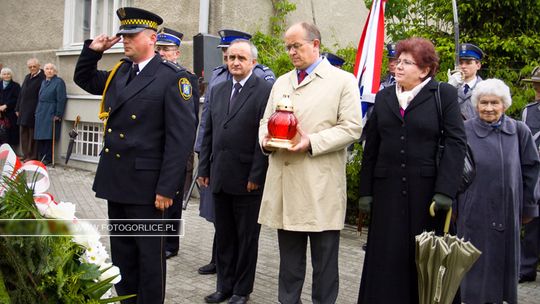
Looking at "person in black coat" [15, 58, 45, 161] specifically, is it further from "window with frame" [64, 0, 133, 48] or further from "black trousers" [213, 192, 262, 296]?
"black trousers" [213, 192, 262, 296]

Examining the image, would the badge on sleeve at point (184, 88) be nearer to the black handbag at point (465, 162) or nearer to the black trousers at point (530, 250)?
the black handbag at point (465, 162)

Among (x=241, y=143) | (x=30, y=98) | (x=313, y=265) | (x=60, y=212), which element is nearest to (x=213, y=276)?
(x=241, y=143)

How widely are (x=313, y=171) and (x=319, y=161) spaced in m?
0.08

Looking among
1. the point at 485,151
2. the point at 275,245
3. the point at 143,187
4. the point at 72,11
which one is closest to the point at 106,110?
the point at 143,187

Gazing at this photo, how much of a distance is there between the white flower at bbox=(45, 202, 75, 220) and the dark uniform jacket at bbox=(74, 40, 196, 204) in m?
1.47

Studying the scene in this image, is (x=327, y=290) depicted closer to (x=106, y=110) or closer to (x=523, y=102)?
(x=106, y=110)

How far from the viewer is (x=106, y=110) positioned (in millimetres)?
4168

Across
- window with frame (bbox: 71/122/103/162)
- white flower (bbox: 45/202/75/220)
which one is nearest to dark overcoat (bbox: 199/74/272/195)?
white flower (bbox: 45/202/75/220)

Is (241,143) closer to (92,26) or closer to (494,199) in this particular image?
(494,199)

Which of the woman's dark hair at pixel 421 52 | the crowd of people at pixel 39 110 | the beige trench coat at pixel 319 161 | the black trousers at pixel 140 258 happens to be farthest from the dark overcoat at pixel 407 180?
the crowd of people at pixel 39 110

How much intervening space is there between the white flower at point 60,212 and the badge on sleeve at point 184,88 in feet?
5.64

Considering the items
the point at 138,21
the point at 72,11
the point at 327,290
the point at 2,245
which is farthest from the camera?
the point at 72,11

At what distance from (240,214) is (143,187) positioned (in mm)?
1186

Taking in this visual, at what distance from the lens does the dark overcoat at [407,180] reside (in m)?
4.06
